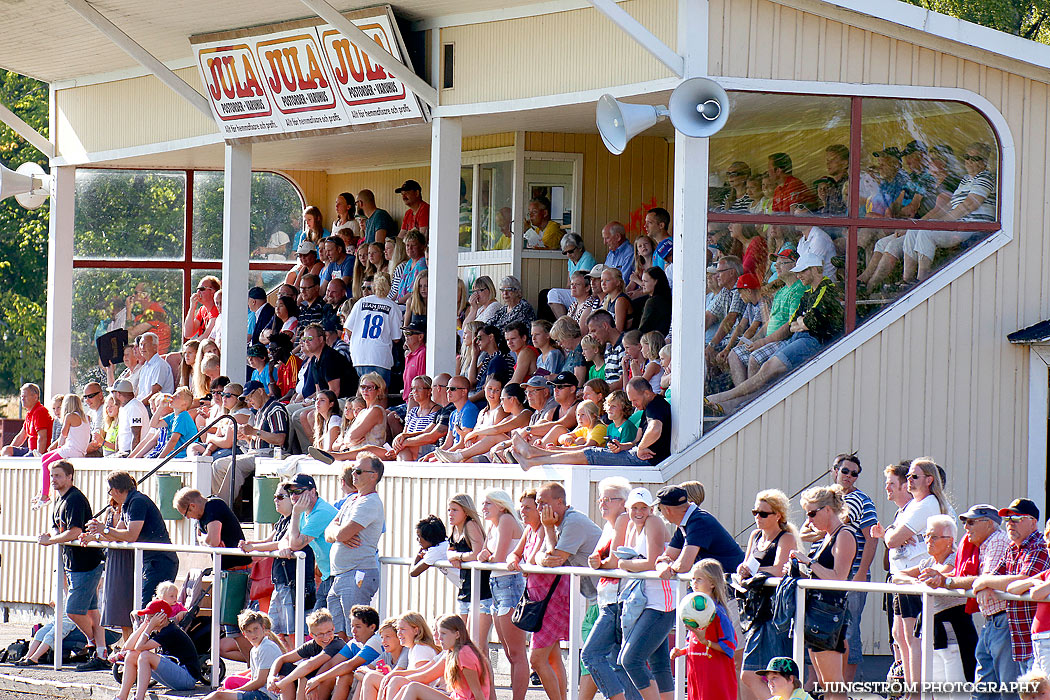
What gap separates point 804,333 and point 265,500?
5.23m

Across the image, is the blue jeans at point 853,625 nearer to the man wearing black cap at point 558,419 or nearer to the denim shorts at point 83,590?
the man wearing black cap at point 558,419

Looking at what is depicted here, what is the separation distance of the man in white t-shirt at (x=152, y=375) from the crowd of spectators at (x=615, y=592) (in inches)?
228

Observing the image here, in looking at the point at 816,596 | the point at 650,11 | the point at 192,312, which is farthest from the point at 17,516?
the point at 816,596

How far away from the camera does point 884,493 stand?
13.0 m

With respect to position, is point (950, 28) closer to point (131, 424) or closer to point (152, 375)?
point (131, 424)

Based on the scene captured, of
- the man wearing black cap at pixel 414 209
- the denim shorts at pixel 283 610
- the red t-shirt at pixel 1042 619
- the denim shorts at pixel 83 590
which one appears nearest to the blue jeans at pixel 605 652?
the red t-shirt at pixel 1042 619

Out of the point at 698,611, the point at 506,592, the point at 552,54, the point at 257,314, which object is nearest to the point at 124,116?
the point at 257,314

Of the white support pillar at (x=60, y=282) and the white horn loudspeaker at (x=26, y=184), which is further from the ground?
the white horn loudspeaker at (x=26, y=184)

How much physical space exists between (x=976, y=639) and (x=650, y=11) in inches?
256

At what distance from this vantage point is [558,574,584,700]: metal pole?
9.74m

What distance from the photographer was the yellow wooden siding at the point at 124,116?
59.2ft

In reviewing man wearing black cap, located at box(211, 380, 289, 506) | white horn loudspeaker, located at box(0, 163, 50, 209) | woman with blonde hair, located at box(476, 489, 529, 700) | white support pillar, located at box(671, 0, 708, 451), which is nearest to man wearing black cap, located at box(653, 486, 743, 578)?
woman with blonde hair, located at box(476, 489, 529, 700)

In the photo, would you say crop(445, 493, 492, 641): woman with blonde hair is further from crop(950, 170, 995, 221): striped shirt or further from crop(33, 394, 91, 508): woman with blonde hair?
crop(33, 394, 91, 508): woman with blonde hair

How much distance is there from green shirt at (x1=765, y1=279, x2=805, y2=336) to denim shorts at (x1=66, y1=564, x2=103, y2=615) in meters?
5.92
